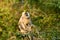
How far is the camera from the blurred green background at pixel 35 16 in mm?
4238

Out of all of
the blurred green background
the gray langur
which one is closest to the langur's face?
the gray langur

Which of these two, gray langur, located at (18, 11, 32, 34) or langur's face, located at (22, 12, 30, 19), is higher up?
langur's face, located at (22, 12, 30, 19)

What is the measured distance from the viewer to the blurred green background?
4238 millimetres

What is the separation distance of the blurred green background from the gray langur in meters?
0.13

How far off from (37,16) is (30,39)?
0.74 m

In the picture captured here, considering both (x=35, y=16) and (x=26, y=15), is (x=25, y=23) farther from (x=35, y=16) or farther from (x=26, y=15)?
(x=35, y=16)

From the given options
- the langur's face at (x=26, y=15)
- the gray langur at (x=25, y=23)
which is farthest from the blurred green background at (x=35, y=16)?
the langur's face at (x=26, y=15)

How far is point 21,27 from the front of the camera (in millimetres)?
4297

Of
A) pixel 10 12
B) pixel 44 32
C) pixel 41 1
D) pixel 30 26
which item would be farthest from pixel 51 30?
pixel 10 12

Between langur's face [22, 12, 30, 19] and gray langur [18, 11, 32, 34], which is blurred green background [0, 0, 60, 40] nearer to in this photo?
gray langur [18, 11, 32, 34]

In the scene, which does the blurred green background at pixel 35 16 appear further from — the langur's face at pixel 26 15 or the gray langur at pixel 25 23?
the langur's face at pixel 26 15

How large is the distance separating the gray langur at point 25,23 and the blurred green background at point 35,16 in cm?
13

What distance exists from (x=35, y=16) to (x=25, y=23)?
46 centimetres

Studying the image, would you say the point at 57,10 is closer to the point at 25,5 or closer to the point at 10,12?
the point at 25,5
